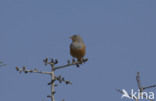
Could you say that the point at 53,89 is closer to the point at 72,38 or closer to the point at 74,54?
the point at 74,54

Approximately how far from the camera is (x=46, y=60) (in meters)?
3.43

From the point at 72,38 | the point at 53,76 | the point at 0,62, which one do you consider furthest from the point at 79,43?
the point at 53,76

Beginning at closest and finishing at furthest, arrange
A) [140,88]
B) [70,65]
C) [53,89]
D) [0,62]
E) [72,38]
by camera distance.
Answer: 1. [53,89]
2. [140,88]
3. [70,65]
4. [0,62]
5. [72,38]

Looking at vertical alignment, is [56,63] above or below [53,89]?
above

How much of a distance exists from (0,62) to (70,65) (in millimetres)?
894

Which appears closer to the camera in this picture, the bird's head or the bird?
the bird

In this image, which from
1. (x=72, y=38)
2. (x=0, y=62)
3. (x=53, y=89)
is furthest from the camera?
(x=72, y=38)

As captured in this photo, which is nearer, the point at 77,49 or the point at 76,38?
the point at 77,49

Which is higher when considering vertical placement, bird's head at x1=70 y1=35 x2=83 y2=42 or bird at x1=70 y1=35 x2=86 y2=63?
bird's head at x1=70 y1=35 x2=83 y2=42

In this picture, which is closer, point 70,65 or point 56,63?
point 56,63

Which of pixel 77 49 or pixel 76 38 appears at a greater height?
pixel 76 38

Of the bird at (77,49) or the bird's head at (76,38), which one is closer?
the bird at (77,49)

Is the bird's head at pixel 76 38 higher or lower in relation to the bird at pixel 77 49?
higher

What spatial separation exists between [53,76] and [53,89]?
14 cm
